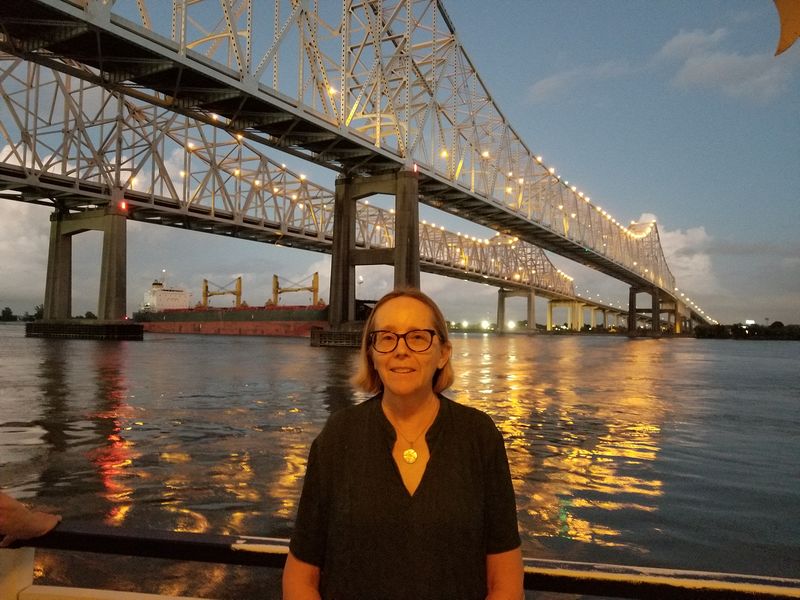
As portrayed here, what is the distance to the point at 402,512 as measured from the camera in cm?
166

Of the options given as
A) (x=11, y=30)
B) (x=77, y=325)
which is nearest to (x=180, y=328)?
(x=77, y=325)

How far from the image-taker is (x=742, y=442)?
8.52 meters

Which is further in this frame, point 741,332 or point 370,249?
point 741,332

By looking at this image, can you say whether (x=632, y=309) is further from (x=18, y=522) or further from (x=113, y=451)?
(x=18, y=522)

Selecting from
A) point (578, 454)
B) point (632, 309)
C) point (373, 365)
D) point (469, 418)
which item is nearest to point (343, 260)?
point (578, 454)

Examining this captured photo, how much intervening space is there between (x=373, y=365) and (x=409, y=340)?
0.23m

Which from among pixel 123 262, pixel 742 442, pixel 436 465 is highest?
pixel 123 262

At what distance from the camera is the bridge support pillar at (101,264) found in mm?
47156

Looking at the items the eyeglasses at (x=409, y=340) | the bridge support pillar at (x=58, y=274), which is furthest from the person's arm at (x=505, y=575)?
the bridge support pillar at (x=58, y=274)

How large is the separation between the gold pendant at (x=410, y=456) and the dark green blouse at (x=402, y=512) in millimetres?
46

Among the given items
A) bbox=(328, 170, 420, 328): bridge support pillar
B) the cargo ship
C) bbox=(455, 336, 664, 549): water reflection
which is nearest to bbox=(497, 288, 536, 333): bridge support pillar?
the cargo ship

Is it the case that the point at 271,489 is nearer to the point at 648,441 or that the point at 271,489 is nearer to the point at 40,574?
the point at 40,574

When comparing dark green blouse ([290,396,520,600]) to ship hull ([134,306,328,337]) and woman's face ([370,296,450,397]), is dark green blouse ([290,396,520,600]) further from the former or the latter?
ship hull ([134,306,328,337])

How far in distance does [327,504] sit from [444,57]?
52.4m
